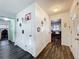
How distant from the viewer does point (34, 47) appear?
3.01 m

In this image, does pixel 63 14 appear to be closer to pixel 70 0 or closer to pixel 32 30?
pixel 70 0

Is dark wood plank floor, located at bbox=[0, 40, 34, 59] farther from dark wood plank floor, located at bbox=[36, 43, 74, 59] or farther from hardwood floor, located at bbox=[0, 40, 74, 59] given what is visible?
dark wood plank floor, located at bbox=[36, 43, 74, 59]

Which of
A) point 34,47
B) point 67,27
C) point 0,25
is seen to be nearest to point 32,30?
point 34,47

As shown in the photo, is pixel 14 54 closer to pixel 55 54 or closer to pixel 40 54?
pixel 40 54

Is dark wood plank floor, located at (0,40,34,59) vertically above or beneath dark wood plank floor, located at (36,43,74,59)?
above

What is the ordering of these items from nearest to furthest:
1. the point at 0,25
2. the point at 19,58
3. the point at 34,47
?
the point at 19,58
the point at 34,47
the point at 0,25

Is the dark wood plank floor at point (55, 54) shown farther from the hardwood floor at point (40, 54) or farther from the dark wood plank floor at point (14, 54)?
the dark wood plank floor at point (14, 54)

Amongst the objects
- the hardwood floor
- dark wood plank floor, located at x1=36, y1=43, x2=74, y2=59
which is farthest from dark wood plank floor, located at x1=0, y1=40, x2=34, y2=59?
dark wood plank floor, located at x1=36, y1=43, x2=74, y2=59

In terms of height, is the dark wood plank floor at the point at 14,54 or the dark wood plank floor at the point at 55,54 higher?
the dark wood plank floor at the point at 14,54

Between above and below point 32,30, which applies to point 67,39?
below

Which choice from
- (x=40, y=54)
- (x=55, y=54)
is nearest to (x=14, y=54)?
(x=40, y=54)

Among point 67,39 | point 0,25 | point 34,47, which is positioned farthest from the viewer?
point 0,25

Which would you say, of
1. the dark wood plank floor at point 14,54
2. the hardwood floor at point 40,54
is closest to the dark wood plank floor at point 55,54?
the hardwood floor at point 40,54

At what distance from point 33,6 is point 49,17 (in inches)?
127
